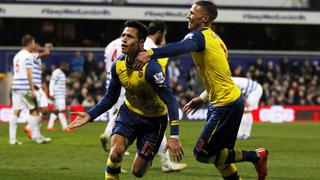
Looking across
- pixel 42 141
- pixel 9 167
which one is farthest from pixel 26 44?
pixel 9 167

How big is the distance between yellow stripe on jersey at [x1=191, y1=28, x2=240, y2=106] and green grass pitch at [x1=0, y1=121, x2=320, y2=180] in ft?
9.15

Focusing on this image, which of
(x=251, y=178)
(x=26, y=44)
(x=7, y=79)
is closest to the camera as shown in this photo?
(x=251, y=178)

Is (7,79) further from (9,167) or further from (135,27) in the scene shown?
(135,27)

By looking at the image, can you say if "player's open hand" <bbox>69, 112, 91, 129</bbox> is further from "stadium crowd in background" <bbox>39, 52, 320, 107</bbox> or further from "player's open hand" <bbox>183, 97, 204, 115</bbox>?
"stadium crowd in background" <bbox>39, 52, 320, 107</bbox>

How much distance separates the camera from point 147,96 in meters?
9.77

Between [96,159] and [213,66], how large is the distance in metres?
6.10

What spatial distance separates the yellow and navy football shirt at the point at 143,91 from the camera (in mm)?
9438

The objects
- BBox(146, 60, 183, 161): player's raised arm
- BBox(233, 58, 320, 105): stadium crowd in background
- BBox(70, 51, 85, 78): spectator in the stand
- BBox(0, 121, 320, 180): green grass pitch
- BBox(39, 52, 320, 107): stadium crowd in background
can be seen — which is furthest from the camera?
BBox(233, 58, 320, 105): stadium crowd in background

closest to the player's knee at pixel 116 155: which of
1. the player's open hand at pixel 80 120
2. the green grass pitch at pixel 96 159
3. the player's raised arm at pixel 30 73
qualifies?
the player's open hand at pixel 80 120

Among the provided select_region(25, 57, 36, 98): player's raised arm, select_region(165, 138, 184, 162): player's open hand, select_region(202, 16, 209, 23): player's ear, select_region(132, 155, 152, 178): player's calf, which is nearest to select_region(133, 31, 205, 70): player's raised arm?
select_region(202, 16, 209, 23): player's ear

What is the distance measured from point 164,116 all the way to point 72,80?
76.8 ft

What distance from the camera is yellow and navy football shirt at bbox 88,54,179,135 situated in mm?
9438

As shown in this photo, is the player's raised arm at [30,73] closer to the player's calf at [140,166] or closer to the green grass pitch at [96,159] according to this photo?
the green grass pitch at [96,159]

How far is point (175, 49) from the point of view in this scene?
845 cm
